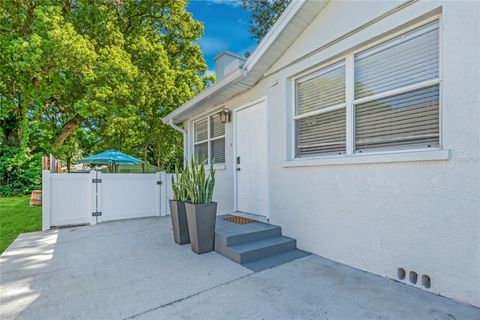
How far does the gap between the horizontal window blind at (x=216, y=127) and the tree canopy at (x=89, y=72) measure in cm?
674

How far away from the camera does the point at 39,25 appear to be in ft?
32.4

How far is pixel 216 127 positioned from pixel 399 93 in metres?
4.29

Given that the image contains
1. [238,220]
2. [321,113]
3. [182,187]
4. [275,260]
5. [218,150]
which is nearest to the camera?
[275,260]

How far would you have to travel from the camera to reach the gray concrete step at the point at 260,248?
3.66 metres

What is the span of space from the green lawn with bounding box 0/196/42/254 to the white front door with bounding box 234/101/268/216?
4.24 meters

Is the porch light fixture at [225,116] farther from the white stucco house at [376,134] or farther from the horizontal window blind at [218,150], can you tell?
the white stucco house at [376,134]

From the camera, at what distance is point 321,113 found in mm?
4016

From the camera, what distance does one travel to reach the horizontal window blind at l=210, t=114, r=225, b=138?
253 inches

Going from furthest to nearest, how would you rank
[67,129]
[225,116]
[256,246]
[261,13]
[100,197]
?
[67,129], [261,13], [100,197], [225,116], [256,246]

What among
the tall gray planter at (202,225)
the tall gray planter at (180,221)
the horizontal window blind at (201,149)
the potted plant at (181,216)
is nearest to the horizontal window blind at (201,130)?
the horizontal window blind at (201,149)

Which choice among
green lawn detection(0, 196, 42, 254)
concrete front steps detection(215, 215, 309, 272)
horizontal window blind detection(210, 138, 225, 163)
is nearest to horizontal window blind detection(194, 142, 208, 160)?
horizontal window blind detection(210, 138, 225, 163)

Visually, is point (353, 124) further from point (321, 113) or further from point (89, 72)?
point (89, 72)

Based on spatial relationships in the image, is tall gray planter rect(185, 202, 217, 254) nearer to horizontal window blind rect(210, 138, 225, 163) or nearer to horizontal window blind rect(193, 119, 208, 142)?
horizontal window blind rect(210, 138, 225, 163)

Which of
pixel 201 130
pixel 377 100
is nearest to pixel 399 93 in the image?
pixel 377 100
